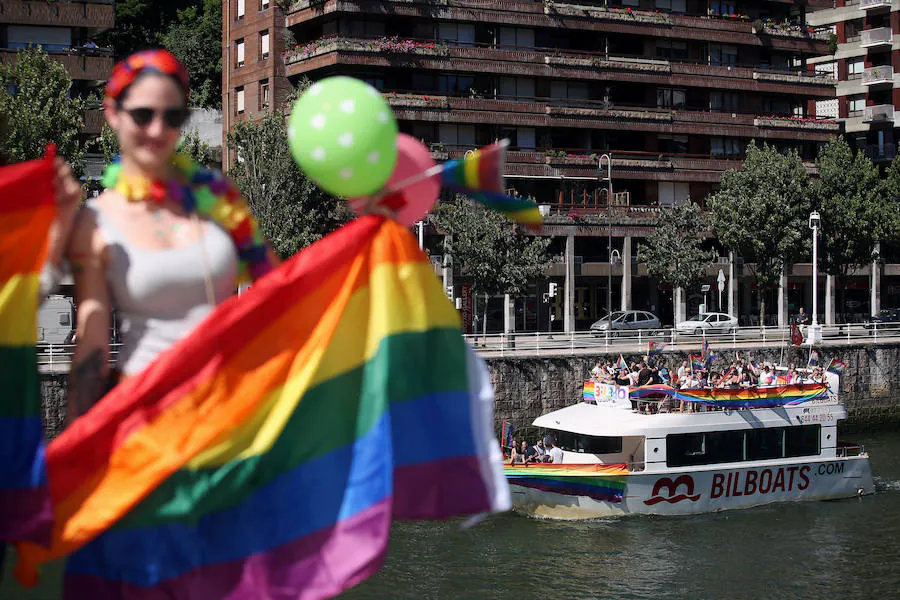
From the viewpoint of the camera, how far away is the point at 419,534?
30141 millimetres

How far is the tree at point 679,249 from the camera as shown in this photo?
63781 millimetres

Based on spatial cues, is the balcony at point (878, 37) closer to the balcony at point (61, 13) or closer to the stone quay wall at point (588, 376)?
the stone quay wall at point (588, 376)

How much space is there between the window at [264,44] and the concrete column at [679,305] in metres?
23.8

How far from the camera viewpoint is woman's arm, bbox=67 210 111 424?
4.72 meters

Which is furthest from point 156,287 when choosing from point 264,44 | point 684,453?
point 264,44

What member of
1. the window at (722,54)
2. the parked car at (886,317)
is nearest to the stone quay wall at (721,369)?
the parked car at (886,317)

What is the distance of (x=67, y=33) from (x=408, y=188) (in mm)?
55190

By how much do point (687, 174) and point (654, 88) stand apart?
5031mm

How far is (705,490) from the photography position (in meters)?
34.1

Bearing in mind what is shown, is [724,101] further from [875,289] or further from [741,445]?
[741,445]

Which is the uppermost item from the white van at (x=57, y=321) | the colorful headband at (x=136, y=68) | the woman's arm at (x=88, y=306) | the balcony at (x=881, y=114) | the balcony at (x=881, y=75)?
the balcony at (x=881, y=75)

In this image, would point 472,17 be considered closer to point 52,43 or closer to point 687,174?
point 687,174

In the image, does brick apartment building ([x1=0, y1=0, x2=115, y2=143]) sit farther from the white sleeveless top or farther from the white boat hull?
the white sleeveless top

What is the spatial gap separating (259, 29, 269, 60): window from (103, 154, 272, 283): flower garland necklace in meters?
59.2
